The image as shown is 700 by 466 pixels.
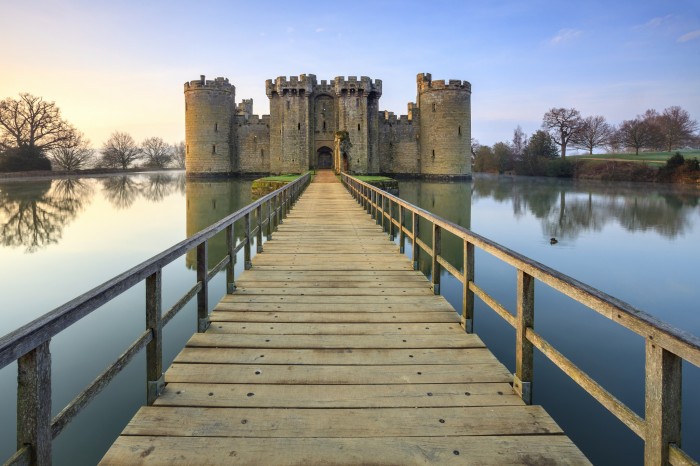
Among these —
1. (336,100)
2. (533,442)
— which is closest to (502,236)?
(533,442)

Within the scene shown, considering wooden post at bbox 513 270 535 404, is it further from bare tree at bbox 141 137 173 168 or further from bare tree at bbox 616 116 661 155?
bare tree at bbox 141 137 173 168

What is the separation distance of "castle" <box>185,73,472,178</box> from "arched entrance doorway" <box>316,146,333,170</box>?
9cm

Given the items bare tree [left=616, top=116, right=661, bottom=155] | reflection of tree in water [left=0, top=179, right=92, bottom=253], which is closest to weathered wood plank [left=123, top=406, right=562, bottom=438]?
reflection of tree in water [left=0, top=179, right=92, bottom=253]

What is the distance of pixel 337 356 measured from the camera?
340cm

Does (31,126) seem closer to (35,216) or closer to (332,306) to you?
(35,216)

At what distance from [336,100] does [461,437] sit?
41920mm

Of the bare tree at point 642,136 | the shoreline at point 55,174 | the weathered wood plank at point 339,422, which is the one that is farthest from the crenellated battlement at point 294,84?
the weathered wood plank at point 339,422

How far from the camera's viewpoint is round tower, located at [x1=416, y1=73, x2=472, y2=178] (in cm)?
4247

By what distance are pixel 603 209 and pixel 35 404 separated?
25833mm

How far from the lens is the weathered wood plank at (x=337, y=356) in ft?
10.9

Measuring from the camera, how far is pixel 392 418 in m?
2.55

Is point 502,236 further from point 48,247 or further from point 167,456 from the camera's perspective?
point 167,456

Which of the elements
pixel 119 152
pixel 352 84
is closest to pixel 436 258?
pixel 352 84

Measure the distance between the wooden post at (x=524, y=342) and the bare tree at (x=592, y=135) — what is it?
60.9 m
